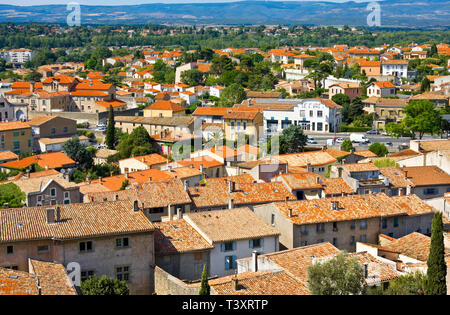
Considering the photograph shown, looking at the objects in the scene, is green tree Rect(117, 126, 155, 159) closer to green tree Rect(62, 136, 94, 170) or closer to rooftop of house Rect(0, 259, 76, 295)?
green tree Rect(62, 136, 94, 170)

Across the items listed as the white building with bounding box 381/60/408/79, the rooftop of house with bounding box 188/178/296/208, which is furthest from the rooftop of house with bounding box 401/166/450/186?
the white building with bounding box 381/60/408/79

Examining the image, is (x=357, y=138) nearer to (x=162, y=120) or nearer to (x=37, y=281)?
(x=162, y=120)

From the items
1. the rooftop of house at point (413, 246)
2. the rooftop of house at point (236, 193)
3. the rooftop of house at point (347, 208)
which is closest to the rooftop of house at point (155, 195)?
the rooftop of house at point (236, 193)

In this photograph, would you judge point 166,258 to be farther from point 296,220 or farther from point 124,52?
point 124,52

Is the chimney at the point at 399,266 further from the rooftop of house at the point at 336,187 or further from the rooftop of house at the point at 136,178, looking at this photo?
the rooftop of house at the point at 136,178

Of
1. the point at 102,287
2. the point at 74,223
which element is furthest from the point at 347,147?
the point at 102,287
